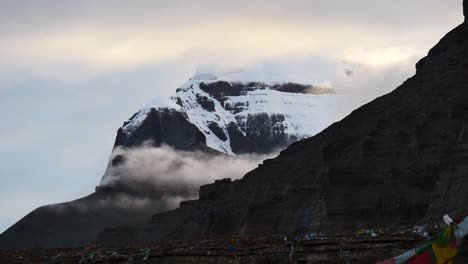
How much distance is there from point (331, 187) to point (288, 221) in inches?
321

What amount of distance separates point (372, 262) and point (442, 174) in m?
79.6

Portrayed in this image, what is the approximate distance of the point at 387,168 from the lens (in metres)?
145

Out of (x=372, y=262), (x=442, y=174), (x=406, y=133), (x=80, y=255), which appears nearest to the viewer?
(x=372, y=262)

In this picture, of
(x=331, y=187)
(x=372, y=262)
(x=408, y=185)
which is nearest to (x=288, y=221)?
(x=331, y=187)

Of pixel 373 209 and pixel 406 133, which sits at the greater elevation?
pixel 406 133

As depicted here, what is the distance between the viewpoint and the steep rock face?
13338cm

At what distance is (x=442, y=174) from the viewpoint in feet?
430

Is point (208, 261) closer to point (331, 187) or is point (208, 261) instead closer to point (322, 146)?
point (331, 187)

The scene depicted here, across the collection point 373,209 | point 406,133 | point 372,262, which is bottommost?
point 372,262

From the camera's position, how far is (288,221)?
498 feet

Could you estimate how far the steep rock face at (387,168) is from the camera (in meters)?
133

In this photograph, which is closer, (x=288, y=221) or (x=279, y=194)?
(x=288, y=221)

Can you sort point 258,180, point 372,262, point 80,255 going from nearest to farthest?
point 372,262, point 80,255, point 258,180

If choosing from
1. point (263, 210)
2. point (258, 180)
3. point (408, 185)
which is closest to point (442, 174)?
point (408, 185)
